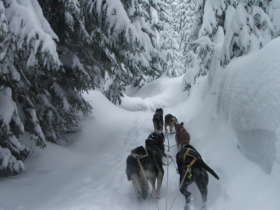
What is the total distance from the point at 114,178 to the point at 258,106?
3.83 meters

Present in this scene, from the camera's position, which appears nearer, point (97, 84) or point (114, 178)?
point (114, 178)

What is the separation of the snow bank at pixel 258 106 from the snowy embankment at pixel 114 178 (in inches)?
13.0

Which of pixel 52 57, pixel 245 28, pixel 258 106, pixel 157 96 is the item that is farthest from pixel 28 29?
pixel 157 96

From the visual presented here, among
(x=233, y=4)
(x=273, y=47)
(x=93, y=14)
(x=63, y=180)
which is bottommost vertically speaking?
(x=63, y=180)

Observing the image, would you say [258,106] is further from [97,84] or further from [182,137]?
[97,84]

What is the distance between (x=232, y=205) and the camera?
5.98 m

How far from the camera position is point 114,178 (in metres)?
8.33

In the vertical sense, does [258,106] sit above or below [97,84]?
below

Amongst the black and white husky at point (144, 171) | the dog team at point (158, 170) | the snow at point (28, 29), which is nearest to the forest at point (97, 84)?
the snow at point (28, 29)

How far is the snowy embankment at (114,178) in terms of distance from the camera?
6184 millimetres

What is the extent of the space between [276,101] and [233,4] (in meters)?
6.66

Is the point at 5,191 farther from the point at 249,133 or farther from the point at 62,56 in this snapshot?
the point at 249,133

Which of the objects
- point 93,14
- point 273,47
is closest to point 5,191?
point 93,14

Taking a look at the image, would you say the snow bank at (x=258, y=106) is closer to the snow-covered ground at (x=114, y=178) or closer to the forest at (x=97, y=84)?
the forest at (x=97, y=84)
